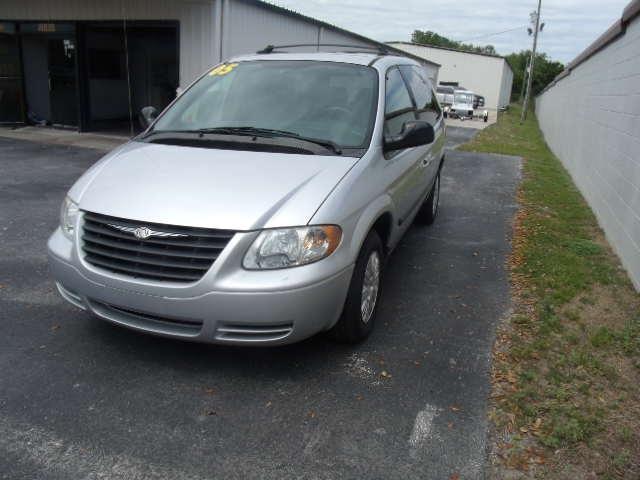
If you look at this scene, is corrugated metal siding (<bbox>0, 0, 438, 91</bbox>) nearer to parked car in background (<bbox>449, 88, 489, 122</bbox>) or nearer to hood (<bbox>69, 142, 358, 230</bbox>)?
hood (<bbox>69, 142, 358, 230</bbox>)

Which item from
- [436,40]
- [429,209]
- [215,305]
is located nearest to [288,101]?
[215,305]

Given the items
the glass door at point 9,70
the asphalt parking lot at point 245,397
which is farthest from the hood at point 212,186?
the glass door at point 9,70

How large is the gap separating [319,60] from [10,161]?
25.5 feet

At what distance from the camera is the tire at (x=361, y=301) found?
11.2ft

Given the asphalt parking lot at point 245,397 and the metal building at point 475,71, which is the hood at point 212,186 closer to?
the asphalt parking lot at point 245,397

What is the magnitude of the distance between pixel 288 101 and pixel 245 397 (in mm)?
2223

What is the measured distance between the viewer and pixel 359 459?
8.76ft

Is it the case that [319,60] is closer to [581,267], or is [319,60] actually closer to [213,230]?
[213,230]

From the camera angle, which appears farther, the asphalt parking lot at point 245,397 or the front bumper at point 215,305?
the front bumper at point 215,305

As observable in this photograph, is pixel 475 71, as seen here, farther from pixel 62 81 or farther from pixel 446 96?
pixel 62 81

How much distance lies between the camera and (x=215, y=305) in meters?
2.93

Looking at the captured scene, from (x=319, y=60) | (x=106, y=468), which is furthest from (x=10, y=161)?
(x=106, y=468)

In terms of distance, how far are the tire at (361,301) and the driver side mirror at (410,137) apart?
0.71 m

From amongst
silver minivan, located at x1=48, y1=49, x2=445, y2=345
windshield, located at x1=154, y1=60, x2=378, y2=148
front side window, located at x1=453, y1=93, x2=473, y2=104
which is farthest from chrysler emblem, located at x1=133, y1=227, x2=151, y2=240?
front side window, located at x1=453, y1=93, x2=473, y2=104
